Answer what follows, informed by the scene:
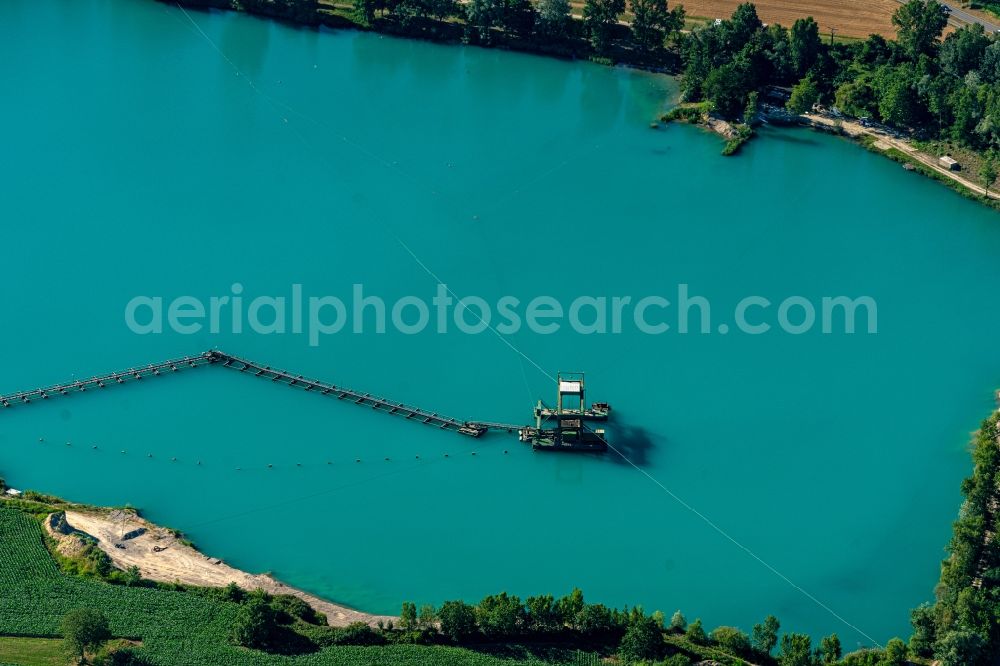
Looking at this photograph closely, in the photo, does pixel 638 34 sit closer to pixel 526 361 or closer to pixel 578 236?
pixel 578 236

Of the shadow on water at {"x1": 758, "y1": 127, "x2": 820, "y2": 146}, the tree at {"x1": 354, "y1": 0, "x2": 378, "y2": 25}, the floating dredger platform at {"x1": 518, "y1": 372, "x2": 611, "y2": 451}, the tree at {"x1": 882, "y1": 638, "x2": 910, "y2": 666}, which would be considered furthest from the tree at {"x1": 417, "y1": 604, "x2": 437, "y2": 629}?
the tree at {"x1": 354, "y1": 0, "x2": 378, "y2": 25}

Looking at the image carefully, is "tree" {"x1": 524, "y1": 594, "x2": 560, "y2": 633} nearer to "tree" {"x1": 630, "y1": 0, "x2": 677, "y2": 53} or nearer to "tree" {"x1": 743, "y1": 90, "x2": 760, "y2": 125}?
"tree" {"x1": 743, "y1": 90, "x2": 760, "y2": 125}

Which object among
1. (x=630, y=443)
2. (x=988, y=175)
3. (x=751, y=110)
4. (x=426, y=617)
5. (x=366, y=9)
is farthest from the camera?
(x=366, y=9)

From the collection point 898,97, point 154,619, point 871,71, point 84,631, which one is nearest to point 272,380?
point 154,619

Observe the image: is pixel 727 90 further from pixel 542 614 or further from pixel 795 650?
pixel 542 614

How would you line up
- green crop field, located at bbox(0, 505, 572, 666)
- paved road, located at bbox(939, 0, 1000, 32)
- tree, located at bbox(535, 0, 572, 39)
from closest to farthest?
green crop field, located at bbox(0, 505, 572, 666) → tree, located at bbox(535, 0, 572, 39) → paved road, located at bbox(939, 0, 1000, 32)
